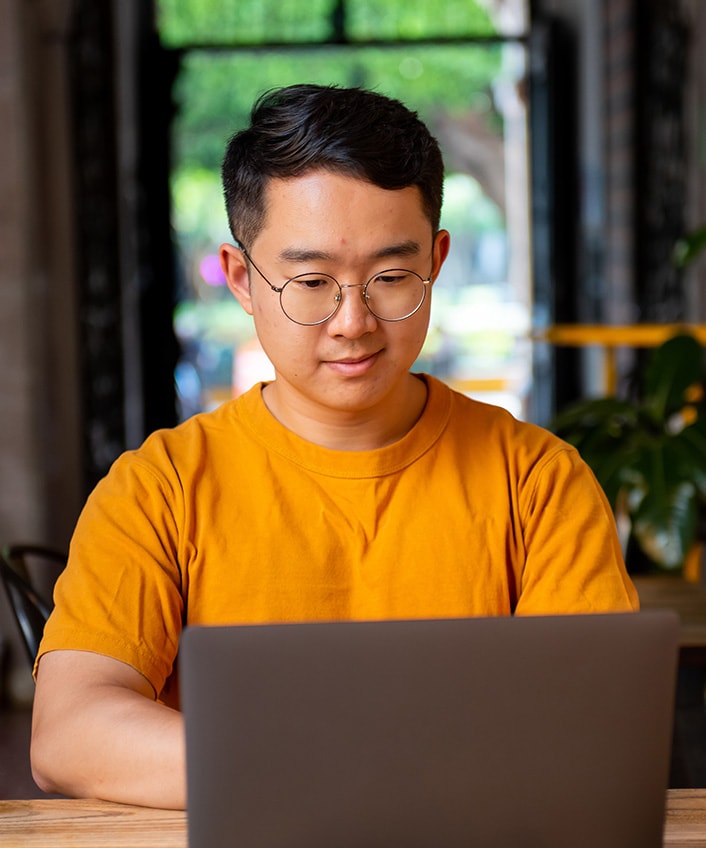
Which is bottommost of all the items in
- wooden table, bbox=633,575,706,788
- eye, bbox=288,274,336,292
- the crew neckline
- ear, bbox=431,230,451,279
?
wooden table, bbox=633,575,706,788

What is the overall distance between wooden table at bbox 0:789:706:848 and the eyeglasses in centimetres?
50

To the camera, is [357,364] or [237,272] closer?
[357,364]

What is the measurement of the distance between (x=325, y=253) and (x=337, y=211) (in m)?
0.04

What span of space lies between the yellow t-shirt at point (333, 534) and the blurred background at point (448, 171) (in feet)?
8.50

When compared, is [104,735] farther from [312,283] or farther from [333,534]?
[312,283]

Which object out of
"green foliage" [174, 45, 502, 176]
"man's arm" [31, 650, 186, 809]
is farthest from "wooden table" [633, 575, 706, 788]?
"green foliage" [174, 45, 502, 176]

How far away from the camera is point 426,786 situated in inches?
31.9

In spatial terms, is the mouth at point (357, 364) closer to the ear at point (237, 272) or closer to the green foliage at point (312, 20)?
the ear at point (237, 272)

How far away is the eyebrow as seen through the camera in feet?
4.05

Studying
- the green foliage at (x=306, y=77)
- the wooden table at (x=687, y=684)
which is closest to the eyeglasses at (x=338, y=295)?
the wooden table at (x=687, y=684)

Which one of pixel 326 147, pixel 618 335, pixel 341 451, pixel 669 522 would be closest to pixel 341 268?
pixel 326 147

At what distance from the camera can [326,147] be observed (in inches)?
49.4

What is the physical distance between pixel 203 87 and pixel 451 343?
1.81 meters

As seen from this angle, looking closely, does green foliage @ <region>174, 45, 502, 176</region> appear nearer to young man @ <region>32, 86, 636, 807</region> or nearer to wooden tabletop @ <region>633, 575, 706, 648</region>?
wooden tabletop @ <region>633, 575, 706, 648</region>
